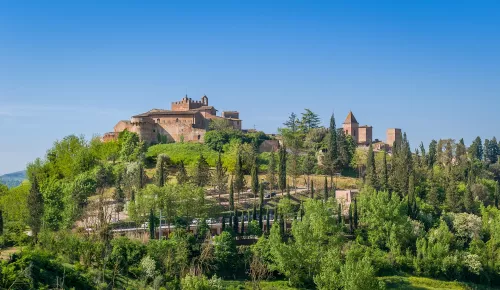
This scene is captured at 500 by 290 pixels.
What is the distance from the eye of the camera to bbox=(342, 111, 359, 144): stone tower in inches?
3275

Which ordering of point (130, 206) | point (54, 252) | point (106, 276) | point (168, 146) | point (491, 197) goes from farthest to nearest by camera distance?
point (168, 146) → point (491, 197) → point (130, 206) → point (54, 252) → point (106, 276)

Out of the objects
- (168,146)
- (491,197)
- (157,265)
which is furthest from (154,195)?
(491,197)

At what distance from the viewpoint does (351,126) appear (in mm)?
83188

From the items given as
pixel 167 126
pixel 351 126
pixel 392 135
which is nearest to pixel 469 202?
pixel 351 126

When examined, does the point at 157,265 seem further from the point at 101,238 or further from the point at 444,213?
the point at 444,213

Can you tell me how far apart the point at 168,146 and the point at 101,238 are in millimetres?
30022

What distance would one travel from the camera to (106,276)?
3036cm

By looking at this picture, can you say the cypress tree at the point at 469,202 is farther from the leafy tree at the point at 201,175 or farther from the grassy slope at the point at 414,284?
the leafy tree at the point at 201,175

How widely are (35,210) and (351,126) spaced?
5387cm

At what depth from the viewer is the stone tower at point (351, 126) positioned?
3275 inches

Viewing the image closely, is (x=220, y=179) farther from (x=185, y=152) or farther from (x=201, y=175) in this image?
(x=185, y=152)

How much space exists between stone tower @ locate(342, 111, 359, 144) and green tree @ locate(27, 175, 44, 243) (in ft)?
173

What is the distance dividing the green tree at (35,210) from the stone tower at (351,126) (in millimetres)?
52713

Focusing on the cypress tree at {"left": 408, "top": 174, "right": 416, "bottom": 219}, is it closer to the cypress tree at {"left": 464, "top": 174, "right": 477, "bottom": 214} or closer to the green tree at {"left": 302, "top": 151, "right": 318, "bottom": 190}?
the cypress tree at {"left": 464, "top": 174, "right": 477, "bottom": 214}
